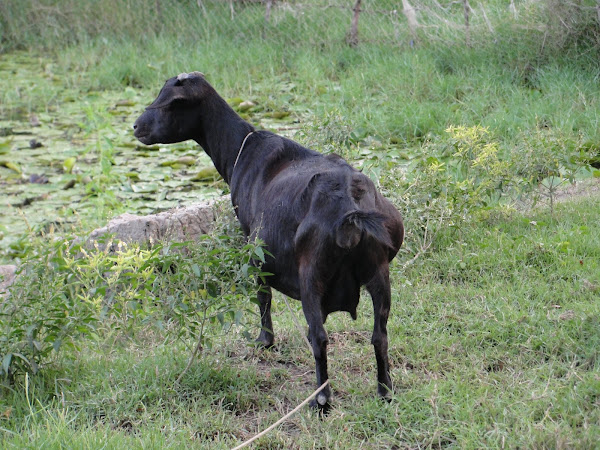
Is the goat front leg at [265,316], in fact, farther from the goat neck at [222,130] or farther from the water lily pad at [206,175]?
the water lily pad at [206,175]

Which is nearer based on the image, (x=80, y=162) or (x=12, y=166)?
(x=12, y=166)

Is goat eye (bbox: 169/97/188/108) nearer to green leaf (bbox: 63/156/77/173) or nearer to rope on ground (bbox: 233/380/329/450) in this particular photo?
rope on ground (bbox: 233/380/329/450)

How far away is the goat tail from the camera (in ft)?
12.2

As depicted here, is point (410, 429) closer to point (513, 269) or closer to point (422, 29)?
point (513, 269)

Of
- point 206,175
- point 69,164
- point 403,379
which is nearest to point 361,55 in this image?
point 206,175

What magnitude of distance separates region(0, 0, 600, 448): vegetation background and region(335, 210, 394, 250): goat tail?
0.57 meters

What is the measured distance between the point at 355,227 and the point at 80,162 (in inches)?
235

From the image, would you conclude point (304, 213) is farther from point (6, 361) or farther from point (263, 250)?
point (6, 361)

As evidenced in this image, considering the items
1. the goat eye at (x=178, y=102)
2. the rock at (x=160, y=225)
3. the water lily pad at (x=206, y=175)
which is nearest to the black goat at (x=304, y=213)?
the goat eye at (x=178, y=102)

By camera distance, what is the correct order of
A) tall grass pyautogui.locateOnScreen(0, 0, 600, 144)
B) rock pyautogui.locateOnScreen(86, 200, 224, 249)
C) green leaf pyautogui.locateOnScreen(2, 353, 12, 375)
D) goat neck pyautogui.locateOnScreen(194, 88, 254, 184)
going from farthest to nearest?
tall grass pyautogui.locateOnScreen(0, 0, 600, 144) → rock pyautogui.locateOnScreen(86, 200, 224, 249) → goat neck pyautogui.locateOnScreen(194, 88, 254, 184) → green leaf pyautogui.locateOnScreen(2, 353, 12, 375)

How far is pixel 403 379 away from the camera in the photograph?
431cm

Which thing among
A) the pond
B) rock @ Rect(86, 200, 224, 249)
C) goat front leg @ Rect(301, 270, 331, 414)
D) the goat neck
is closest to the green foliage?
goat front leg @ Rect(301, 270, 331, 414)

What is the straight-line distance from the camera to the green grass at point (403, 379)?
3775 mm

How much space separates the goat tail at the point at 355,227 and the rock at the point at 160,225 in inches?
94.9
